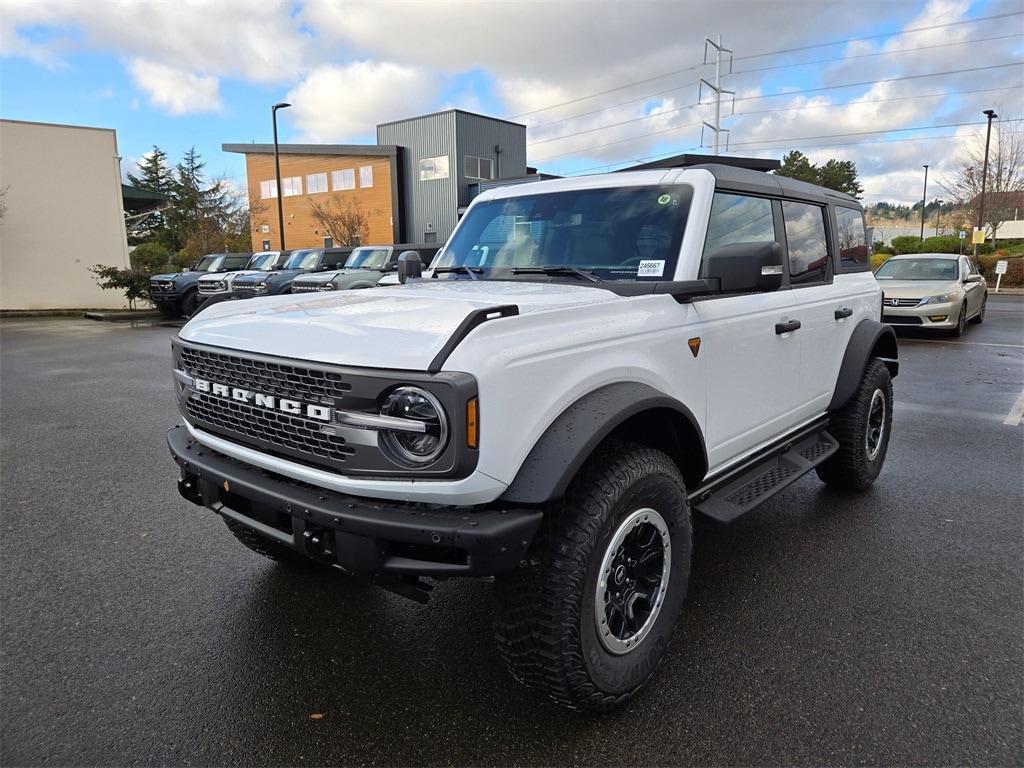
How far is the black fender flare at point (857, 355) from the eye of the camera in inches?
174

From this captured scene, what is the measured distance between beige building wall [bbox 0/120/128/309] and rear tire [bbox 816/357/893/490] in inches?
1015

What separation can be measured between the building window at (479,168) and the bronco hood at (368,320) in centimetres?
3583

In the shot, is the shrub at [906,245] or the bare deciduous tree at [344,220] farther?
the bare deciduous tree at [344,220]

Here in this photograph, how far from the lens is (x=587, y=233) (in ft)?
11.3

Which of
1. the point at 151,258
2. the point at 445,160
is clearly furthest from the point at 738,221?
the point at 445,160

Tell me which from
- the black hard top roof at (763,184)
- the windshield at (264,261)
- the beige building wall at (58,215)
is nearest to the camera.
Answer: the black hard top roof at (763,184)

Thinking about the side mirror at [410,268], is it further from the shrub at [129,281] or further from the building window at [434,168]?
the building window at [434,168]

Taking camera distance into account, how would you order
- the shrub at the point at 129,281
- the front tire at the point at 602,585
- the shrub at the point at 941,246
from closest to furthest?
1. the front tire at the point at 602,585
2. the shrub at the point at 129,281
3. the shrub at the point at 941,246

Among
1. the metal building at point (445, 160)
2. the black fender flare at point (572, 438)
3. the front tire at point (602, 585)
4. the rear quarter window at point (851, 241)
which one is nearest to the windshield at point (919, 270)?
the rear quarter window at point (851, 241)

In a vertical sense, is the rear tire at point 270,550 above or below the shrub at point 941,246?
below

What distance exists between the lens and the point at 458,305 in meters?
2.54

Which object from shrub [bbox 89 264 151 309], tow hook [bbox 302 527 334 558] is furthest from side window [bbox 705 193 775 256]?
shrub [bbox 89 264 151 309]

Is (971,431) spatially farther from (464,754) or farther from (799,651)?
(464,754)

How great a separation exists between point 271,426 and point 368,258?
15.3 metres
